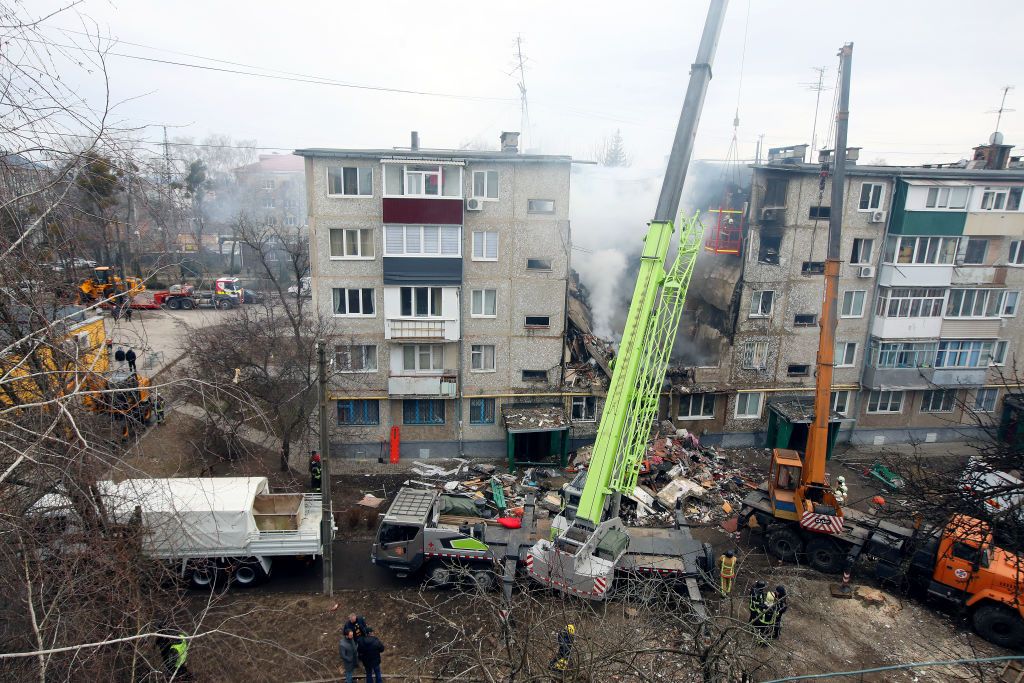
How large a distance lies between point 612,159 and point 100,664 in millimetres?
62112

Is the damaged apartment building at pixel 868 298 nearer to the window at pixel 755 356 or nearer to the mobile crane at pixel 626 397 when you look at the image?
the window at pixel 755 356

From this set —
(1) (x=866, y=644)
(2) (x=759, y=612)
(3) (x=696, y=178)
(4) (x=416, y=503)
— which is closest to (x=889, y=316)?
(3) (x=696, y=178)

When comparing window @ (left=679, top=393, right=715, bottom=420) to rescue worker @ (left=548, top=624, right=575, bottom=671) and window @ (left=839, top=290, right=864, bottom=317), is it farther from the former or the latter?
Answer: rescue worker @ (left=548, top=624, right=575, bottom=671)

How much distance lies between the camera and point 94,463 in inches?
245

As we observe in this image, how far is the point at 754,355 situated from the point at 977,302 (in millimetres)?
9484

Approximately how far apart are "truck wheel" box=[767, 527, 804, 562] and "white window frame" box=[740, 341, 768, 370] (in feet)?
31.6

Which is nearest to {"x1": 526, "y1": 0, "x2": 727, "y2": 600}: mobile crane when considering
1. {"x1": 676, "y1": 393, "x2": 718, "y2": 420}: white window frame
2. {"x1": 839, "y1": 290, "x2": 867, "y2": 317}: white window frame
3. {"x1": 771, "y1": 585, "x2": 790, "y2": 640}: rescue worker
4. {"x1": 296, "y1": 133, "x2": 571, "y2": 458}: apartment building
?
{"x1": 771, "y1": 585, "x2": 790, "y2": 640}: rescue worker

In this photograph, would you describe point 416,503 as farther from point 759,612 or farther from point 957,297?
point 957,297

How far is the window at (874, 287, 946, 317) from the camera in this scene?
24328 mm

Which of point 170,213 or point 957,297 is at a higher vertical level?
point 170,213

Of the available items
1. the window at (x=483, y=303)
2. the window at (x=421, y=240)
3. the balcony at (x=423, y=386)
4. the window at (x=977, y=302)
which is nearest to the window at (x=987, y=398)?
the window at (x=977, y=302)

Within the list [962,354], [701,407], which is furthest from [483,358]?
[962,354]

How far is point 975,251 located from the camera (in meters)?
24.4

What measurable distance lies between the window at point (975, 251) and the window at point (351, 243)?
23.5 meters
